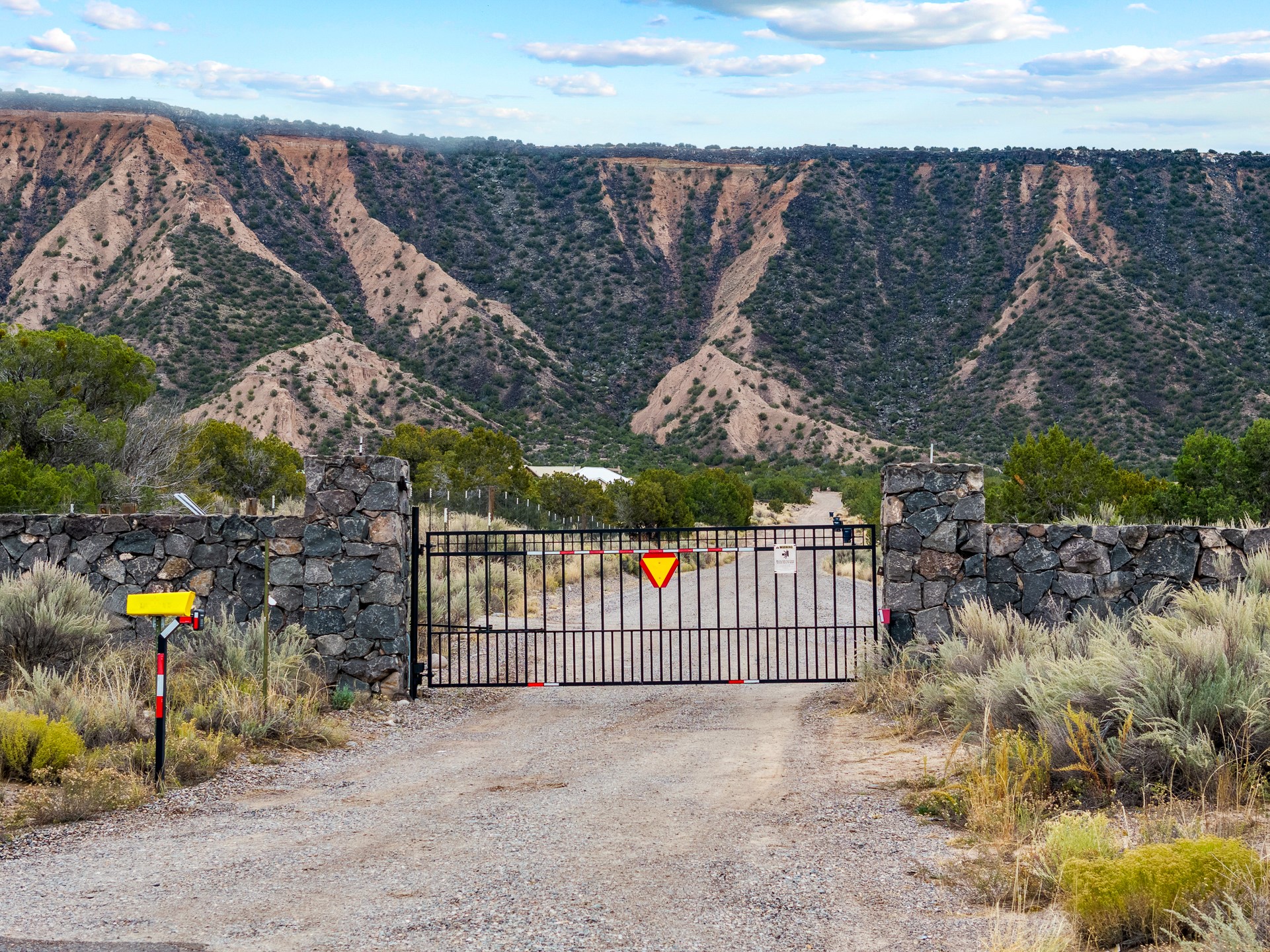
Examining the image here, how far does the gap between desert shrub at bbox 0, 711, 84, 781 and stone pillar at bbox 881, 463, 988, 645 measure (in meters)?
7.57

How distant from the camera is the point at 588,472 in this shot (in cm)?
5578

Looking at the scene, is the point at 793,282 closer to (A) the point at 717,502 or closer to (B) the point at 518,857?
(A) the point at 717,502

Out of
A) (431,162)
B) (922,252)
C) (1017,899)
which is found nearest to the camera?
(1017,899)

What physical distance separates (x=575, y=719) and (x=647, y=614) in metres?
8.62

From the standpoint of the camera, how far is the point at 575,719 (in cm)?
1168

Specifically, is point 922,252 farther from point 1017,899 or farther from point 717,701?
point 1017,899

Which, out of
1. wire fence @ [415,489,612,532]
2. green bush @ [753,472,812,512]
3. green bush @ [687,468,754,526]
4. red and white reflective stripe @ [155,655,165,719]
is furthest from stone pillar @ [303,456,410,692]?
green bush @ [753,472,812,512]

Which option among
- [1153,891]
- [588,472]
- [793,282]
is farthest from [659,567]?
[793,282]

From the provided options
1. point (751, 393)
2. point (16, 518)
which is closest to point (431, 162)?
point (751, 393)

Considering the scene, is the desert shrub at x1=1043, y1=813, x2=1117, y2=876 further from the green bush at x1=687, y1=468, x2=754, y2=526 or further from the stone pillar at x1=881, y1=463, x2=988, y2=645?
the green bush at x1=687, y1=468, x2=754, y2=526

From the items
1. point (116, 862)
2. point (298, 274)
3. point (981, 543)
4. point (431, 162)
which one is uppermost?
point (431, 162)

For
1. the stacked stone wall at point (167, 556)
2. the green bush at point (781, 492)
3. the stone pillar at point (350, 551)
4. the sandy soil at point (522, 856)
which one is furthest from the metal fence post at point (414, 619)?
the green bush at point (781, 492)

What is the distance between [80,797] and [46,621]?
4173 millimetres

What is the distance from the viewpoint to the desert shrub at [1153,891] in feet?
15.3
